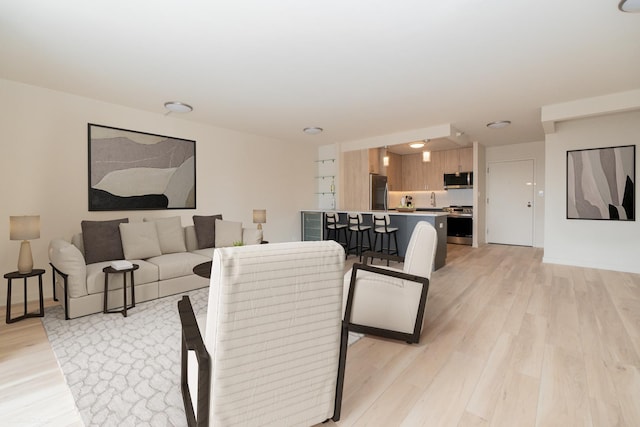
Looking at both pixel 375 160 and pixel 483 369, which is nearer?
pixel 483 369

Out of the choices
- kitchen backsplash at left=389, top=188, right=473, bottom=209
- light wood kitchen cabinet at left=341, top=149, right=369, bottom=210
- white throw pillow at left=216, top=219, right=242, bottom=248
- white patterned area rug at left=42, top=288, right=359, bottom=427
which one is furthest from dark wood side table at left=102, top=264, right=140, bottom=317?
kitchen backsplash at left=389, top=188, right=473, bottom=209

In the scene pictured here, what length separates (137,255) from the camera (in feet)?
12.1

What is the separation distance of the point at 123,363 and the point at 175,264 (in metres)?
1.61

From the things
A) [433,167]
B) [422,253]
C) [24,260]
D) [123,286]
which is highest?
[433,167]

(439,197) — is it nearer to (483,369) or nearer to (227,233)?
(227,233)

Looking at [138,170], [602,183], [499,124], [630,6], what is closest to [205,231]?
[138,170]

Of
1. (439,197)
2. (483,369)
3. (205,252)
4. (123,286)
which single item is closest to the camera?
(483,369)

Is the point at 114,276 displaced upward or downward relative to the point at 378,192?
downward

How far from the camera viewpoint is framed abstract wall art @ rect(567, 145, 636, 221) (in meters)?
4.70

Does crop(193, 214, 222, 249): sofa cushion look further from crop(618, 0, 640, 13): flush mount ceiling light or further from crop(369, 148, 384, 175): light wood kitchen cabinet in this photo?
crop(618, 0, 640, 13): flush mount ceiling light

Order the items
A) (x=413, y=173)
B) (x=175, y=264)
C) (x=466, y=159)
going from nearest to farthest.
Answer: (x=175, y=264), (x=466, y=159), (x=413, y=173)

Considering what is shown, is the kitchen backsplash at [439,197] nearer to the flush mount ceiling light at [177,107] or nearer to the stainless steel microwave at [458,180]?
the stainless steel microwave at [458,180]

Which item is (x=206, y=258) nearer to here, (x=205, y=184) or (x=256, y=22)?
(x=205, y=184)

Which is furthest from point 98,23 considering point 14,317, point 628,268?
point 628,268
